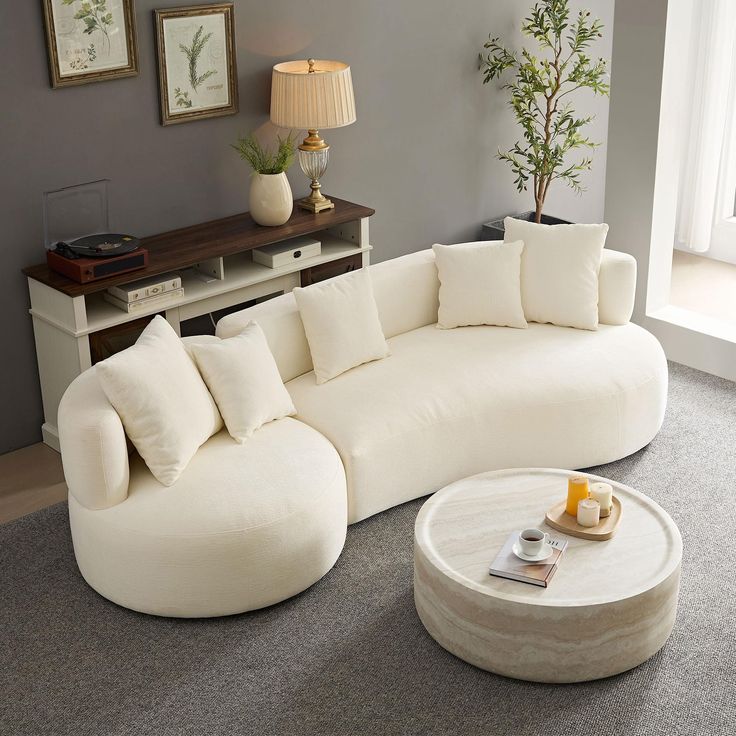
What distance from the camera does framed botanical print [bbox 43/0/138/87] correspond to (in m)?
4.28

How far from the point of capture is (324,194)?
5.57m

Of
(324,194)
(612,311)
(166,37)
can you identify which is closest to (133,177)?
(166,37)

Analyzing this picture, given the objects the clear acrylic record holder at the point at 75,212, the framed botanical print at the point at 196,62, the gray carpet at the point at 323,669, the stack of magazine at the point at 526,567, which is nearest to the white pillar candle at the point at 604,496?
the stack of magazine at the point at 526,567

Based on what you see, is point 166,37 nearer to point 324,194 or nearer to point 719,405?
point 324,194

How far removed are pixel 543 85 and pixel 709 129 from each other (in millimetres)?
1319

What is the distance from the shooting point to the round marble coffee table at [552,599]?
3.10 metres

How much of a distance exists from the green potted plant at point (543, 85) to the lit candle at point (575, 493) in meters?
2.96

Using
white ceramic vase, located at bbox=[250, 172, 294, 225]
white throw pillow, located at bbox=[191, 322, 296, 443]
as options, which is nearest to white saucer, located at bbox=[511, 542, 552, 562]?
white throw pillow, located at bbox=[191, 322, 296, 443]

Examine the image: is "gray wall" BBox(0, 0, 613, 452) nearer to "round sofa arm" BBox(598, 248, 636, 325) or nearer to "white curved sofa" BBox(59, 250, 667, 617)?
"white curved sofa" BBox(59, 250, 667, 617)

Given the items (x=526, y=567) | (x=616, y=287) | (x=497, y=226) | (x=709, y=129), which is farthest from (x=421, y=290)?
(x=709, y=129)

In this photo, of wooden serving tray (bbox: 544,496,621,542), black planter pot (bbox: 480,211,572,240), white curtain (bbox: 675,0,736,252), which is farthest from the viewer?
white curtain (bbox: 675,0,736,252)

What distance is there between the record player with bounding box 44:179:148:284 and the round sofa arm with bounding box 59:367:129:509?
0.94 m

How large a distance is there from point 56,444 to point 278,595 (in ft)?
5.37

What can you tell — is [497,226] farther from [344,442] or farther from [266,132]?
[344,442]
